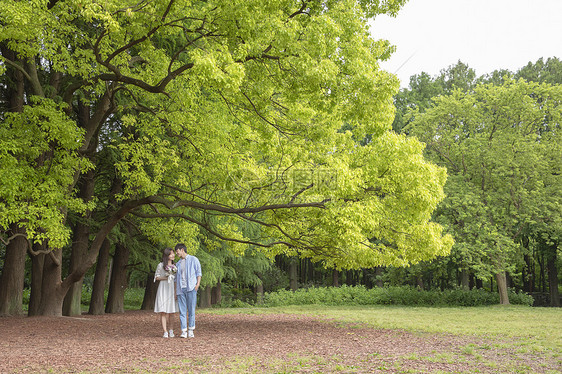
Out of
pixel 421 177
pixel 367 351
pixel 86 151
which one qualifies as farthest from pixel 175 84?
pixel 367 351

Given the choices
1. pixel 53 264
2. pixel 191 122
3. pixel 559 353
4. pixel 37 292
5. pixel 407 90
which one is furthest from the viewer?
pixel 407 90

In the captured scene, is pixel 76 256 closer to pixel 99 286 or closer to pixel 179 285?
pixel 99 286

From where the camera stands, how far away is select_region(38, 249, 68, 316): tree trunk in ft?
46.2

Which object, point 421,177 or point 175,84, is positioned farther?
point 175,84

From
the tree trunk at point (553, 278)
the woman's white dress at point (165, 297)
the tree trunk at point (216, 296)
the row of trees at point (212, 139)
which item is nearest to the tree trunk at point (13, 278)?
the row of trees at point (212, 139)

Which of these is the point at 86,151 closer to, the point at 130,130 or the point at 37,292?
the point at 130,130

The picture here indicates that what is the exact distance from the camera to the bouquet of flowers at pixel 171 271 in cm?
916

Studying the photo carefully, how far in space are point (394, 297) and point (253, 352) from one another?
66.4 ft

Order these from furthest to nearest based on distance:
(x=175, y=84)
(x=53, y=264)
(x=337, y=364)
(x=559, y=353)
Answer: (x=53, y=264)
(x=175, y=84)
(x=559, y=353)
(x=337, y=364)

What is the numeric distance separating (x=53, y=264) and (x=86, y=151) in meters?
3.43

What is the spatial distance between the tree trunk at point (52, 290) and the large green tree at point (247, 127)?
0.03 meters

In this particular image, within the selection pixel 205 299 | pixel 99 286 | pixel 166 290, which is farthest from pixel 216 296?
pixel 166 290

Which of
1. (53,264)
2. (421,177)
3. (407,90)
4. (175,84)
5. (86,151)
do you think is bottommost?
(53,264)

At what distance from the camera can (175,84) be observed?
1166cm
